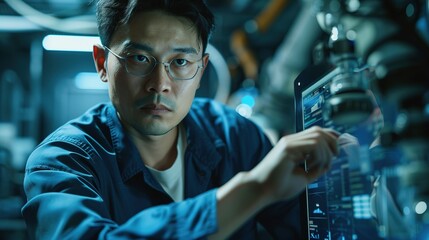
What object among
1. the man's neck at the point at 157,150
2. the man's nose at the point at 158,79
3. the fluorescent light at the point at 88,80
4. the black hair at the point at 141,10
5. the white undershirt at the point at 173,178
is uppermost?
the fluorescent light at the point at 88,80

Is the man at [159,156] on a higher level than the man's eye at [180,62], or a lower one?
lower

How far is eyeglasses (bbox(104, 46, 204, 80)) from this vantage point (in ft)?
4.46

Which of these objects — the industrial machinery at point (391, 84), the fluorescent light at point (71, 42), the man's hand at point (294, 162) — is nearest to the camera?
the industrial machinery at point (391, 84)

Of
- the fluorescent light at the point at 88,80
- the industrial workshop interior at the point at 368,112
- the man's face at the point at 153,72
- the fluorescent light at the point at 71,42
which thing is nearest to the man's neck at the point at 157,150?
the man's face at the point at 153,72

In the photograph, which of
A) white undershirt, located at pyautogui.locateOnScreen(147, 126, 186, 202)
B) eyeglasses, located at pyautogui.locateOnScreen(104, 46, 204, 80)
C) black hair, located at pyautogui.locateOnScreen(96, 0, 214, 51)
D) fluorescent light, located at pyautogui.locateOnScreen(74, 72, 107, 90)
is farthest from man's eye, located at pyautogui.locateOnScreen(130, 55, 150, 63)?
fluorescent light, located at pyautogui.locateOnScreen(74, 72, 107, 90)

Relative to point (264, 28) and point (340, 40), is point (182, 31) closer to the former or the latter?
point (340, 40)

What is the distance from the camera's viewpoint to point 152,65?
1358mm

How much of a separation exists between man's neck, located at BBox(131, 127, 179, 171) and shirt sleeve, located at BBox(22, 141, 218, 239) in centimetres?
36

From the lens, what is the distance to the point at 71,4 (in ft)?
13.4

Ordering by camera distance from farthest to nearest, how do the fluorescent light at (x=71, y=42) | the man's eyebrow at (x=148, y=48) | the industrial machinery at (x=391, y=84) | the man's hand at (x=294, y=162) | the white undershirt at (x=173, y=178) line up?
the fluorescent light at (x=71, y=42) → the white undershirt at (x=173, y=178) → the man's eyebrow at (x=148, y=48) → the man's hand at (x=294, y=162) → the industrial machinery at (x=391, y=84)

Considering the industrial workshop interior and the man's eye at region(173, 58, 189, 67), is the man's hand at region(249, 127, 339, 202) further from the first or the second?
the man's eye at region(173, 58, 189, 67)

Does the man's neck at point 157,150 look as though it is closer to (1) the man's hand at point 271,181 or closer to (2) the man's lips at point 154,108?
(2) the man's lips at point 154,108

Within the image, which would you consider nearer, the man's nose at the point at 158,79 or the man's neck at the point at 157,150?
the man's nose at the point at 158,79

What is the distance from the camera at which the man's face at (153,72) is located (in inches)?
53.0
